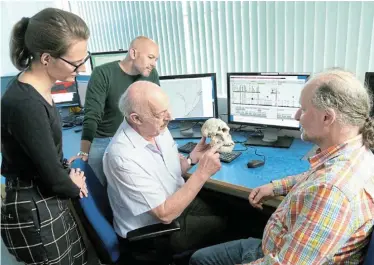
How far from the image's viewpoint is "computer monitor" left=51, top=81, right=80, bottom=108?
3074 mm

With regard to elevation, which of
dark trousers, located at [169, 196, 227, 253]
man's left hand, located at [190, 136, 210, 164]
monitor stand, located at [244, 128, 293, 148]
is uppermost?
man's left hand, located at [190, 136, 210, 164]

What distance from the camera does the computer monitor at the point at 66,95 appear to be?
Result: 3.07 m

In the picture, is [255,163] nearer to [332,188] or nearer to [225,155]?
[225,155]

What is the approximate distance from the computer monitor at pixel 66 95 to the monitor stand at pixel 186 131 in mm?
1243

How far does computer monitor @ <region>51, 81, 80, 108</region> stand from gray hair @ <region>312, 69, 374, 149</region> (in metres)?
2.59

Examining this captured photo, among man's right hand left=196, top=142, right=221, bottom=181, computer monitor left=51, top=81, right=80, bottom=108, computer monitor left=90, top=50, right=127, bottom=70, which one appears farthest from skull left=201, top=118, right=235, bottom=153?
computer monitor left=51, top=81, right=80, bottom=108

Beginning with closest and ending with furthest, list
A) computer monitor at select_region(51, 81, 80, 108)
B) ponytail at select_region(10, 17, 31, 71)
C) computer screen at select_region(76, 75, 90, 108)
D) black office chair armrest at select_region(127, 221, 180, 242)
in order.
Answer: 1. ponytail at select_region(10, 17, 31, 71)
2. black office chair armrest at select_region(127, 221, 180, 242)
3. computer screen at select_region(76, 75, 90, 108)
4. computer monitor at select_region(51, 81, 80, 108)

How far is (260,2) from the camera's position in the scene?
86.7 inches

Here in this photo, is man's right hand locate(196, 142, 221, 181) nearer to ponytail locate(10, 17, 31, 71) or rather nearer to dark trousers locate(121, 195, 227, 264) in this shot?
dark trousers locate(121, 195, 227, 264)

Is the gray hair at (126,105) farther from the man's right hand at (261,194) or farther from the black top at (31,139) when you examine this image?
the man's right hand at (261,194)

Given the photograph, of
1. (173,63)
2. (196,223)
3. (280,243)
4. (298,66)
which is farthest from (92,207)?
(173,63)

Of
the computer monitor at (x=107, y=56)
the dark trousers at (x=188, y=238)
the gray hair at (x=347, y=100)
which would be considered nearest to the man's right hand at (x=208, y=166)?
the dark trousers at (x=188, y=238)

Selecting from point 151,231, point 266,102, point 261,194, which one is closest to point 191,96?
point 266,102

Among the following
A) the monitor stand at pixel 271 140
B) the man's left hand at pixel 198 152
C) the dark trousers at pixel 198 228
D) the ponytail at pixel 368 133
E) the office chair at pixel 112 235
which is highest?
the ponytail at pixel 368 133
